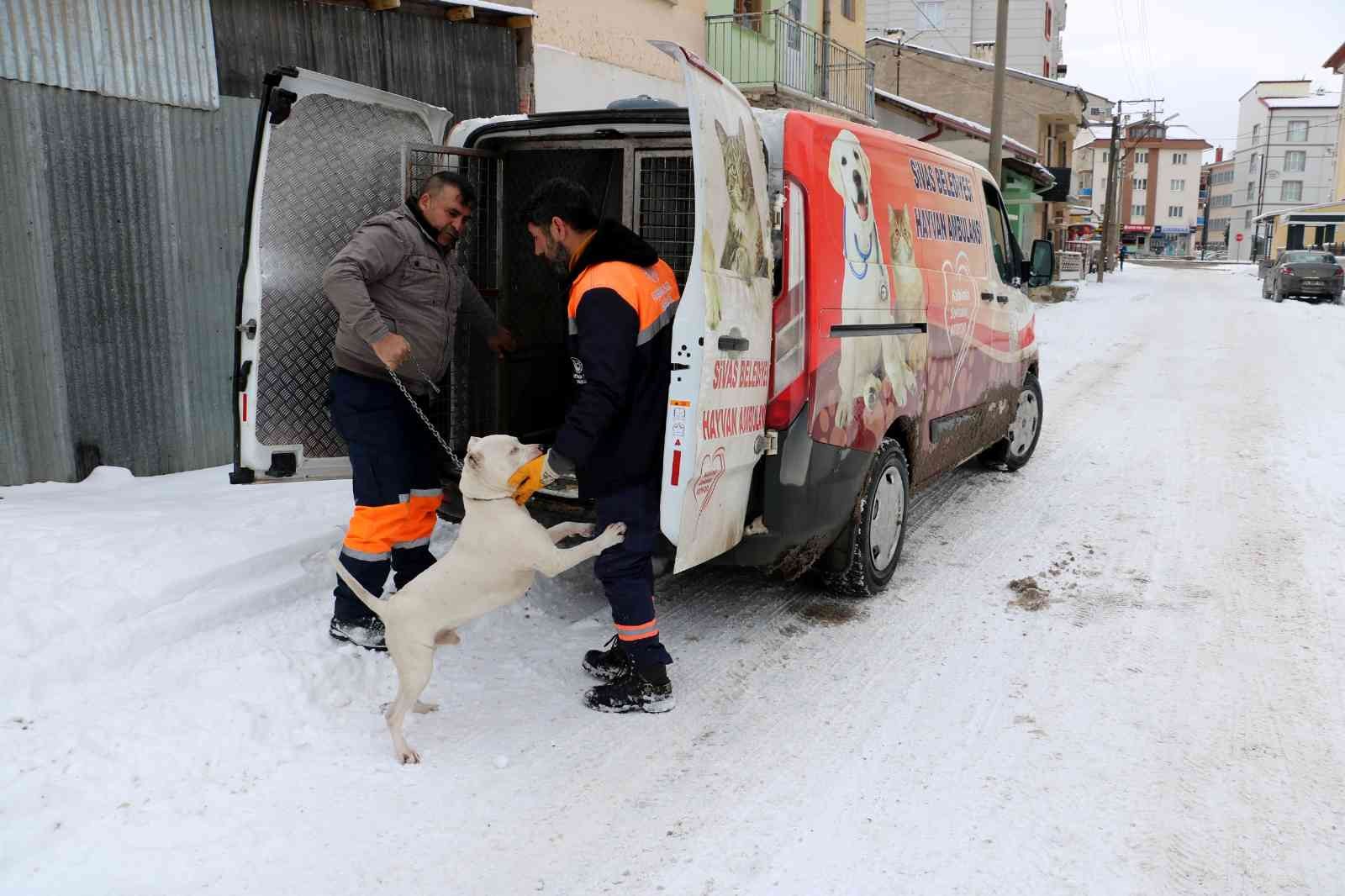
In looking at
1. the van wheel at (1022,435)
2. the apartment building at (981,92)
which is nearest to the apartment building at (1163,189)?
the apartment building at (981,92)

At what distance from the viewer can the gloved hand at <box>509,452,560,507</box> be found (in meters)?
3.49

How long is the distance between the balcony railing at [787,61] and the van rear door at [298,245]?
1037cm

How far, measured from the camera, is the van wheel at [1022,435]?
7508mm

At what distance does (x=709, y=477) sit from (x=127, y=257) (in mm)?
4509

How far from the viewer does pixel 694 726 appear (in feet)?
12.1

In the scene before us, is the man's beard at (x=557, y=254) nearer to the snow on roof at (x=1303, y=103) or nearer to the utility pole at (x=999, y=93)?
the utility pole at (x=999, y=93)

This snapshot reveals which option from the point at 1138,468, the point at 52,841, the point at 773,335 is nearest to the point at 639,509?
the point at 773,335

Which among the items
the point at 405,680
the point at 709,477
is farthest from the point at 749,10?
the point at 405,680

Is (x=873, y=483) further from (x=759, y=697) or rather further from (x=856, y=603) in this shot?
(x=759, y=697)

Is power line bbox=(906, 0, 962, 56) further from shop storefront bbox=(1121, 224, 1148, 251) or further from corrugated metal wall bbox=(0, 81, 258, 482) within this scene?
shop storefront bbox=(1121, 224, 1148, 251)

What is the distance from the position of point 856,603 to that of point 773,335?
62.4 inches

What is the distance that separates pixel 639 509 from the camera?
3748 mm

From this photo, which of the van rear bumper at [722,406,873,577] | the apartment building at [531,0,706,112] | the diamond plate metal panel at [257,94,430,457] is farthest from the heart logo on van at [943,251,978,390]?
the apartment building at [531,0,706,112]

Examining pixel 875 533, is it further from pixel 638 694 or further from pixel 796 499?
pixel 638 694
